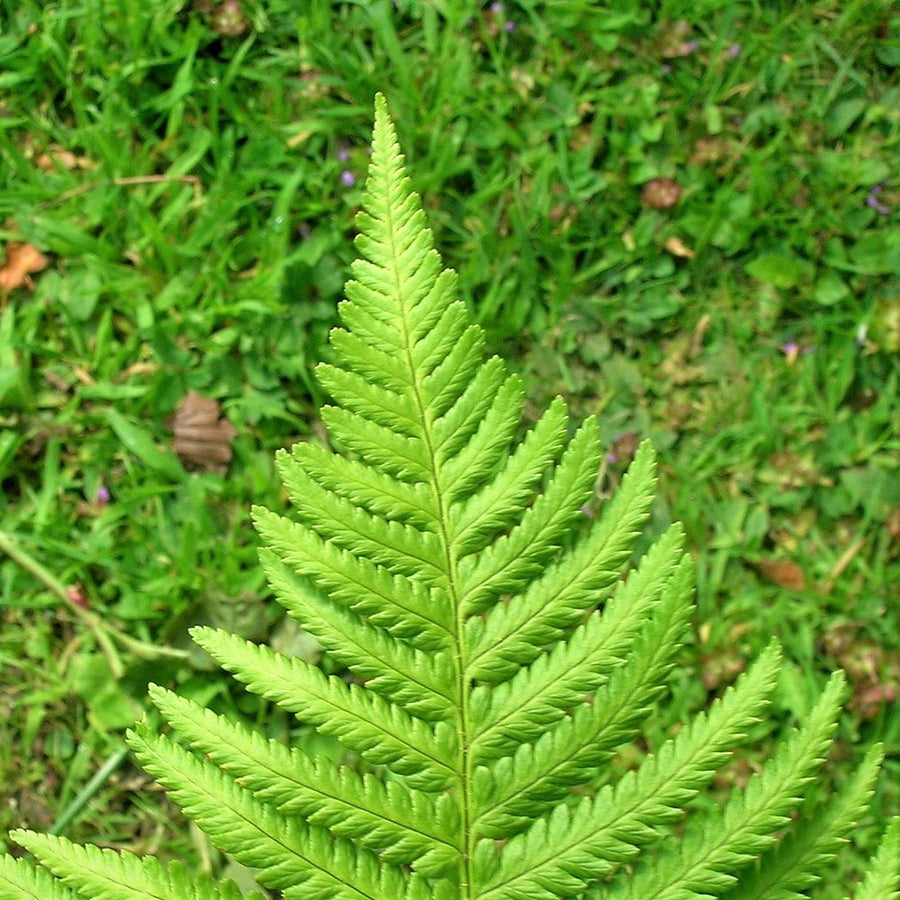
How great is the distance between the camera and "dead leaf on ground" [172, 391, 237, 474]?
8.37 ft

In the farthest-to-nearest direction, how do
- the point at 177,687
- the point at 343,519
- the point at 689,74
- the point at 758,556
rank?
the point at 689,74 → the point at 758,556 → the point at 177,687 → the point at 343,519

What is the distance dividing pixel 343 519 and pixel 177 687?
171cm

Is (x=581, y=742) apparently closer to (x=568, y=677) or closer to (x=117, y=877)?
(x=568, y=677)

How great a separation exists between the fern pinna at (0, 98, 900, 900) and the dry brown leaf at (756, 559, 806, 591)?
177 cm

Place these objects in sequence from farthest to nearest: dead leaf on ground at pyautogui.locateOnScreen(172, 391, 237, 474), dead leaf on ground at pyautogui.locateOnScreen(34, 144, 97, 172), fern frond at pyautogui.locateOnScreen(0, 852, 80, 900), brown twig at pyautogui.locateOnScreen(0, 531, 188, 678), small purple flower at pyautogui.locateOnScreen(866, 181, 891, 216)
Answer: small purple flower at pyautogui.locateOnScreen(866, 181, 891, 216)
dead leaf on ground at pyautogui.locateOnScreen(34, 144, 97, 172)
dead leaf on ground at pyautogui.locateOnScreen(172, 391, 237, 474)
brown twig at pyautogui.locateOnScreen(0, 531, 188, 678)
fern frond at pyautogui.locateOnScreen(0, 852, 80, 900)

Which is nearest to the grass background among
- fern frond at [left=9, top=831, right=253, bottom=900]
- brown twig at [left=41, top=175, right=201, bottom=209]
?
brown twig at [left=41, top=175, right=201, bottom=209]

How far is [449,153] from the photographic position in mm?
2639

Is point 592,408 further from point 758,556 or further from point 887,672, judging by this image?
point 887,672

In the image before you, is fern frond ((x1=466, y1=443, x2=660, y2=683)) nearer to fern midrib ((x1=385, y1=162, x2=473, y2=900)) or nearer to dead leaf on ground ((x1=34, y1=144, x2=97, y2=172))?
fern midrib ((x1=385, y1=162, x2=473, y2=900))

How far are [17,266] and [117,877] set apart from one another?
6.99 ft

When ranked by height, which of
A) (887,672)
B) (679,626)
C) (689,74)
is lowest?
(887,672)

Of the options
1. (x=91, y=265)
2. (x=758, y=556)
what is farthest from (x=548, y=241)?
(x=91, y=265)

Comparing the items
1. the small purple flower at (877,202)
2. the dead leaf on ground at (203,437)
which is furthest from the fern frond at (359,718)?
the small purple flower at (877,202)

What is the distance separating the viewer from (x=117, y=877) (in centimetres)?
88
